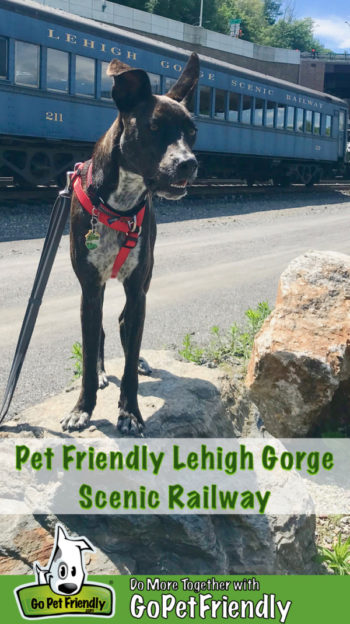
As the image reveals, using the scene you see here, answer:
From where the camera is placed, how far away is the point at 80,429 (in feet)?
10.2

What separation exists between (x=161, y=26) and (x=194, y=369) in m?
45.9

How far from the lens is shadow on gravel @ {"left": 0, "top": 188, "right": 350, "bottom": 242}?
1265 cm

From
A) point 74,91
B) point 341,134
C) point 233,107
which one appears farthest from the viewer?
point 341,134

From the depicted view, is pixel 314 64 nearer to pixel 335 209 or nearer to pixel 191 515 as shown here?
pixel 335 209

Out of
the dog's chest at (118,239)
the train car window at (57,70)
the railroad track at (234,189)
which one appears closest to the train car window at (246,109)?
the railroad track at (234,189)

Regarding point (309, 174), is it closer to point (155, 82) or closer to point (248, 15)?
point (155, 82)

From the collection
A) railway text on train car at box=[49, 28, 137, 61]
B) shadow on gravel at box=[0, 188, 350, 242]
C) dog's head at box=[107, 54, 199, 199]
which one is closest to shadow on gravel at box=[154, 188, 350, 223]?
shadow on gravel at box=[0, 188, 350, 242]

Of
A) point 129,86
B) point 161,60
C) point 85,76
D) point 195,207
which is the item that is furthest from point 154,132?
point 195,207

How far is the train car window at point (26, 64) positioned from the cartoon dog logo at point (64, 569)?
12170 millimetres

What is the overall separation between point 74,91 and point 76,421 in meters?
12.2

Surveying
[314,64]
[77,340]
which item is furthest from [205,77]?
[314,64]

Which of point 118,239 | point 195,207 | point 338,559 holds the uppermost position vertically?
point 118,239

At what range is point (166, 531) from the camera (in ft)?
9.59

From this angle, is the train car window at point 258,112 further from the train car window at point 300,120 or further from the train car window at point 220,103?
the train car window at point 300,120
